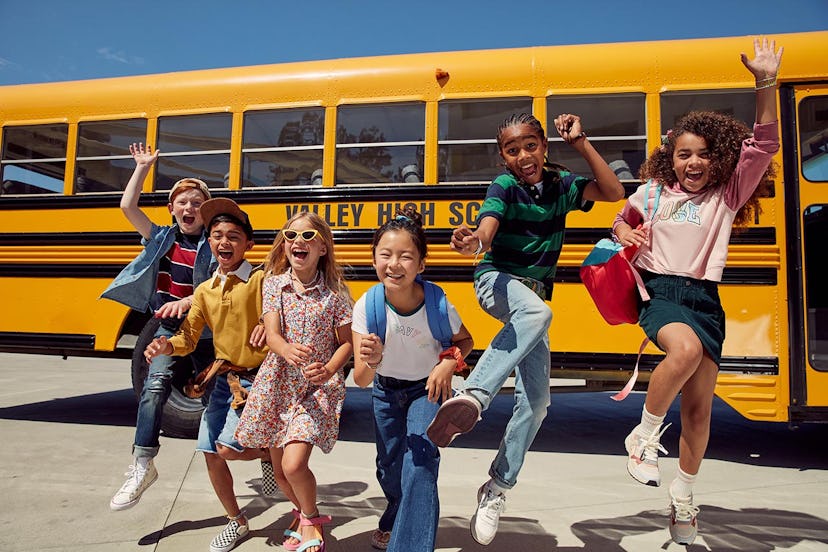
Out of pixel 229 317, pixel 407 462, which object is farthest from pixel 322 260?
pixel 407 462

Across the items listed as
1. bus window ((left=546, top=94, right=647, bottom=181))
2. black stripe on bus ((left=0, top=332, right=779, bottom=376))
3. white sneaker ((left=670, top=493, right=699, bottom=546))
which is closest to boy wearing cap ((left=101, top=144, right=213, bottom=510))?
black stripe on bus ((left=0, top=332, right=779, bottom=376))

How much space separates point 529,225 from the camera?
221 cm

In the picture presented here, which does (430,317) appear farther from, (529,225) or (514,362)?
(529,225)

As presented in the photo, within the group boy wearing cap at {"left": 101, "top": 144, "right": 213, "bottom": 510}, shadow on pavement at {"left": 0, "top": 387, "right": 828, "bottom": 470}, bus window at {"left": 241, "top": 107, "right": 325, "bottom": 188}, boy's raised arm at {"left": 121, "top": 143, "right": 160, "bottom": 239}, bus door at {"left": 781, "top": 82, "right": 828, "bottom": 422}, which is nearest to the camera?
boy wearing cap at {"left": 101, "top": 144, "right": 213, "bottom": 510}

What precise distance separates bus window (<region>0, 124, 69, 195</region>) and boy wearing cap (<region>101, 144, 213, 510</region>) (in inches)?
85.1

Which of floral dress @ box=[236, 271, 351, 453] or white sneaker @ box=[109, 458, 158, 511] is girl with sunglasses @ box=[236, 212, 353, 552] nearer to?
floral dress @ box=[236, 271, 351, 453]

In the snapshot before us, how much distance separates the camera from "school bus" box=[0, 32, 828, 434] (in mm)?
3574

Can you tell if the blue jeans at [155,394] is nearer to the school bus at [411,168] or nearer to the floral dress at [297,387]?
the floral dress at [297,387]

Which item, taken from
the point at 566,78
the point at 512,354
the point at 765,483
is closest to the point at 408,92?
the point at 566,78

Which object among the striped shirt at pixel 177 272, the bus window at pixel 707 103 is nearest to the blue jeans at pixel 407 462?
the striped shirt at pixel 177 272

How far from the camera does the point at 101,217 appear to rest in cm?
435

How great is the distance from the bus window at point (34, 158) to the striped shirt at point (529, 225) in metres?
3.95

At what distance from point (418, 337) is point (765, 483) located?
2.59 m

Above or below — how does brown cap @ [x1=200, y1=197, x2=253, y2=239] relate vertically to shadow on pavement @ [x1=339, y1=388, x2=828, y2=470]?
above
